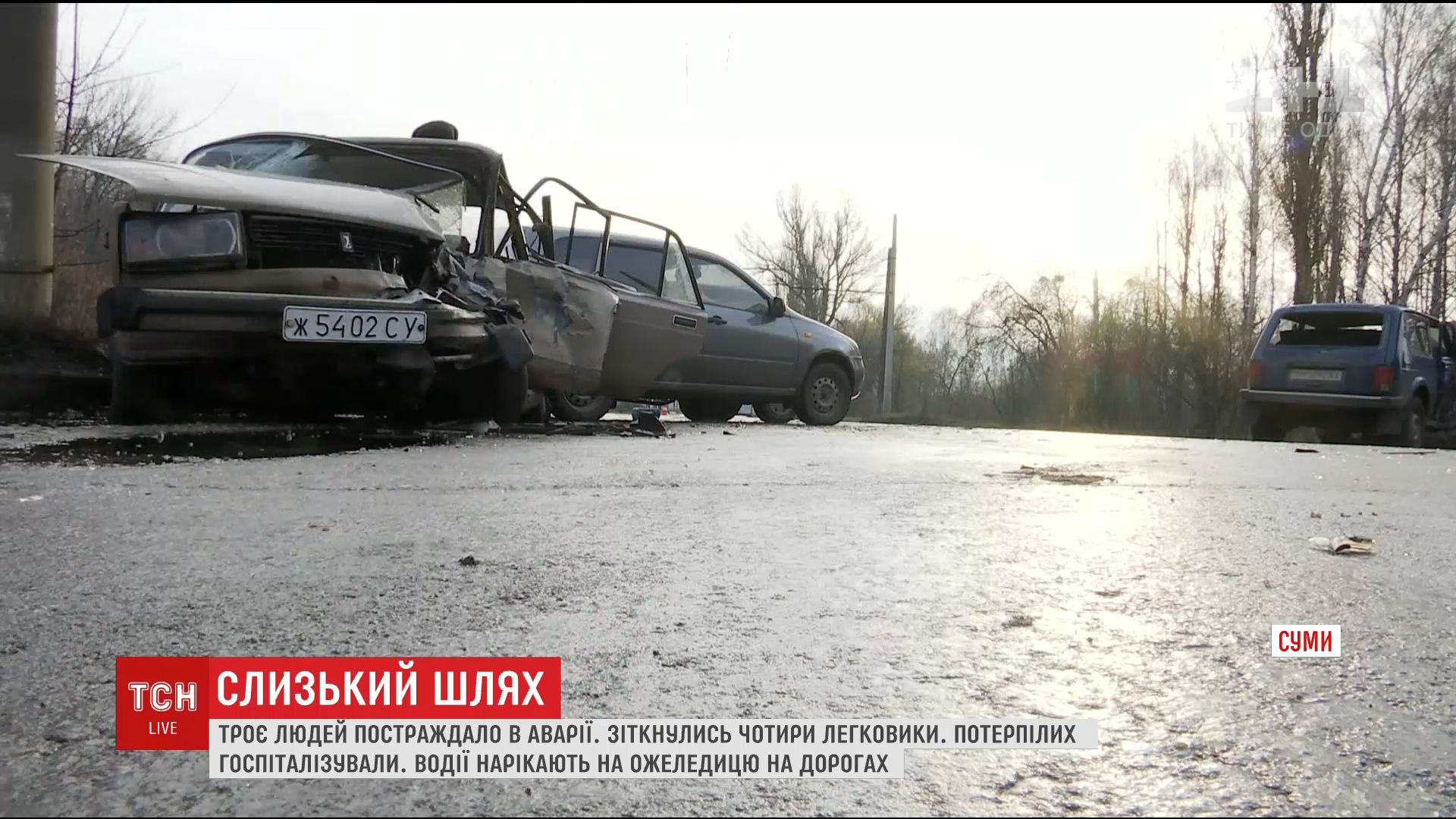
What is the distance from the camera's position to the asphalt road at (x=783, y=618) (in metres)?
1.54

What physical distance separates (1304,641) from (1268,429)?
11.3 meters

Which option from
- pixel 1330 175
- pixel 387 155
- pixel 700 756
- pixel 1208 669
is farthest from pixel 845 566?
pixel 1330 175

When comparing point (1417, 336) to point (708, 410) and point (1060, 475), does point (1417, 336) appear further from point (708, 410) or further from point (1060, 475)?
point (1060, 475)

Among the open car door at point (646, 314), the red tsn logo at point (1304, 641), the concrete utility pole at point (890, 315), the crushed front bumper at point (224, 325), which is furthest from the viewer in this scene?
the concrete utility pole at point (890, 315)

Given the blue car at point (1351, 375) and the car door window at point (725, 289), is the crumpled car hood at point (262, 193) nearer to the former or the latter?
the car door window at point (725, 289)

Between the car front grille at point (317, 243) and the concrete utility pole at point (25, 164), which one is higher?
the concrete utility pole at point (25, 164)

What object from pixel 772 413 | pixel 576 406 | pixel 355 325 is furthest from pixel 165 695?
pixel 772 413

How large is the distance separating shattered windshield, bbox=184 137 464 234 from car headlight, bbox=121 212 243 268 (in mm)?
1321

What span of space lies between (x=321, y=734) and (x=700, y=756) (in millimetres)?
617

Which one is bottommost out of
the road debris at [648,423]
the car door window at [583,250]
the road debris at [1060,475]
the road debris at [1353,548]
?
the road debris at [1353,548]

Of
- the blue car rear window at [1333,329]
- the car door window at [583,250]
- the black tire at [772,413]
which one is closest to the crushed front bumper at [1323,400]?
the blue car rear window at [1333,329]

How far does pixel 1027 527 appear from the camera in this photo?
12.5ft

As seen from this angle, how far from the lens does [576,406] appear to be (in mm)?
9508
